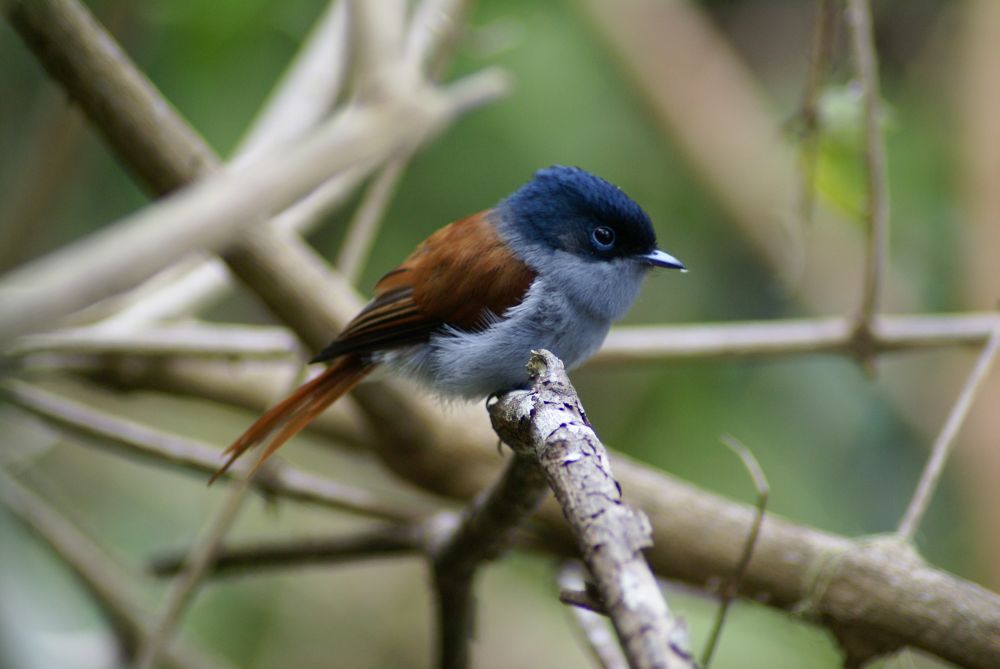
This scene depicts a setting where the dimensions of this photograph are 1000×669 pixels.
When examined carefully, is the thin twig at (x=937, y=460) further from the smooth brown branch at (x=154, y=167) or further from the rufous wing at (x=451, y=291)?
the smooth brown branch at (x=154, y=167)

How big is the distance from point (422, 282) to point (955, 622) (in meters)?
1.32

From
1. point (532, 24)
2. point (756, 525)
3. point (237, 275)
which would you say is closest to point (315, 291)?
point (237, 275)

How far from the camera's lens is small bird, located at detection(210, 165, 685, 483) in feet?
7.30

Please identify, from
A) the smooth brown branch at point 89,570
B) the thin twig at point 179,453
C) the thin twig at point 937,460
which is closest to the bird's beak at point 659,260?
the thin twig at point 937,460

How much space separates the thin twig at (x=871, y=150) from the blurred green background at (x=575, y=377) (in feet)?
3.76

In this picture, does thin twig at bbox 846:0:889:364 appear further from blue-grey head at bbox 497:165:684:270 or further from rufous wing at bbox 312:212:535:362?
rufous wing at bbox 312:212:535:362

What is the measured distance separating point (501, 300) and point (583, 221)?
0.30m

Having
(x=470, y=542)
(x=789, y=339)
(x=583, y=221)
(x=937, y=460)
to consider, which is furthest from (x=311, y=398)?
(x=937, y=460)

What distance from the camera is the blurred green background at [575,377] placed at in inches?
139

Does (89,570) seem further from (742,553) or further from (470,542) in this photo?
(742,553)

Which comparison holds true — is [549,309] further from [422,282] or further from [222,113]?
[222,113]

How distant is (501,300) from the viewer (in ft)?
7.37

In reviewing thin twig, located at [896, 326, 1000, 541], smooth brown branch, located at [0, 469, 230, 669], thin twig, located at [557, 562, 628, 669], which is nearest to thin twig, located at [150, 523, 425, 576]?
smooth brown branch, located at [0, 469, 230, 669]

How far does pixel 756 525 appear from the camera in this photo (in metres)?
1.88
